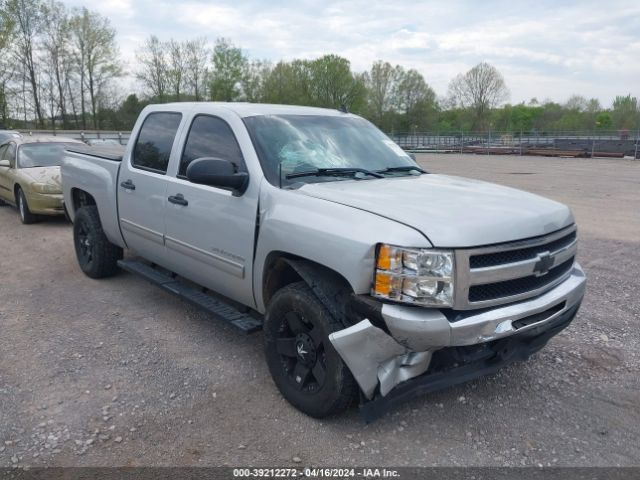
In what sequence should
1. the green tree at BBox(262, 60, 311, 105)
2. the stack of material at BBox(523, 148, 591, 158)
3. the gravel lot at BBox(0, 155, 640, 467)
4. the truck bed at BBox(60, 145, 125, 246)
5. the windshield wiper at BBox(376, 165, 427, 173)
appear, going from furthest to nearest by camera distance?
the green tree at BBox(262, 60, 311, 105), the stack of material at BBox(523, 148, 591, 158), the truck bed at BBox(60, 145, 125, 246), the windshield wiper at BBox(376, 165, 427, 173), the gravel lot at BBox(0, 155, 640, 467)

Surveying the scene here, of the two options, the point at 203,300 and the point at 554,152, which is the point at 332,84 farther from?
the point at 203,300

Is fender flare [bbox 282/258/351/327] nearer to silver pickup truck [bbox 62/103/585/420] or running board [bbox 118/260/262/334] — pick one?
silver pickup truck [bbox 62/103/585/420]

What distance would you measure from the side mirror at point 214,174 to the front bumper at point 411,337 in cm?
130

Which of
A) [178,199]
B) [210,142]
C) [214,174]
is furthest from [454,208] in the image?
[178,199]

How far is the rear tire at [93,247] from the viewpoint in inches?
226

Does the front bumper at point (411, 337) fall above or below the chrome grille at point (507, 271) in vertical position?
below

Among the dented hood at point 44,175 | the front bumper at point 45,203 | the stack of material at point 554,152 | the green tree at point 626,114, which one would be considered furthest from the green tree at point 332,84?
the front bumper at point 45,203

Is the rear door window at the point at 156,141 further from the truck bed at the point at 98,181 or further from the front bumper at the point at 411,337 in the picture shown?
the front bumper at the point at 411,337

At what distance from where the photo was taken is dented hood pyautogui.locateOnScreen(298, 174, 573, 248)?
2.76 m

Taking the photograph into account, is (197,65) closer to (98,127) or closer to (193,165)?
(98,127)

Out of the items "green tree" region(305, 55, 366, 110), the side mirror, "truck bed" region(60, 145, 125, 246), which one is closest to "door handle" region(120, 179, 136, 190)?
"truck bed" region(60, 145, 125, 246)

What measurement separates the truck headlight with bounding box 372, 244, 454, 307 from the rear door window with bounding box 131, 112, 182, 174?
8.41 feet

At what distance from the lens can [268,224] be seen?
11.1ft

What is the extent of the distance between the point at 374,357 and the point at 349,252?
56 centimetres
